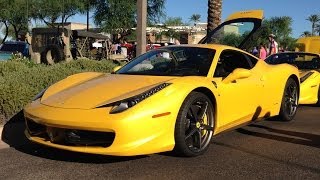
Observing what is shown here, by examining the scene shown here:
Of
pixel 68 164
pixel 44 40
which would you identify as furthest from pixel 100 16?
pixel 68 164

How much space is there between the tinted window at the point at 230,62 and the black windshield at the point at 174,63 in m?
0.20

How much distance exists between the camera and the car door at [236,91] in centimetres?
569

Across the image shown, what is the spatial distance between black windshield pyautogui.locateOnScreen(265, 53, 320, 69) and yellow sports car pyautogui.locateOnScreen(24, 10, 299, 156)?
352 centimetres

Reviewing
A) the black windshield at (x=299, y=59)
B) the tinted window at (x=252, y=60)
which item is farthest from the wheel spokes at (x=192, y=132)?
the black windshield at (x=299, y=59)

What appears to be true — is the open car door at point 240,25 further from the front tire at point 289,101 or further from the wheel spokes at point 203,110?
the wheel spokes at point 203,110

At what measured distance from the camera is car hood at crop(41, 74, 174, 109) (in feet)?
16.2

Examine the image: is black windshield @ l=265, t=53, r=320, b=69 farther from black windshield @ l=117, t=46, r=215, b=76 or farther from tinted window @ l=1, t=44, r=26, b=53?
tinted window @ l=1, t=44, r=26, b=53

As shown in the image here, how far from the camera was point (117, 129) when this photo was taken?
457cm

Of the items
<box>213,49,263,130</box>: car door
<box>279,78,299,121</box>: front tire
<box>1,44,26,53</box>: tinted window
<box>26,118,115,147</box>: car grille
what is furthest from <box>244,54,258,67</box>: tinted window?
<box>1,44,26,53</box>: tinted window

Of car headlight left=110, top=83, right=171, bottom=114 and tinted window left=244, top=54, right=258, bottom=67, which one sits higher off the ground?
tinted window left=244, top=54, right=258, bottom=67

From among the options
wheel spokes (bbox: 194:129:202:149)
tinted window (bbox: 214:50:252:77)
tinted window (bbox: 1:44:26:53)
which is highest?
tinted window (bbox: 214:50:252:77)

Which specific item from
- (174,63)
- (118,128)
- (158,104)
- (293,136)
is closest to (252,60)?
(293,136)

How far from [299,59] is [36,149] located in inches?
261

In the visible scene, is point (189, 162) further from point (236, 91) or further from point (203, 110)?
point (236, 91)
